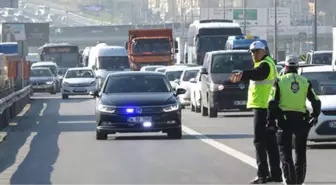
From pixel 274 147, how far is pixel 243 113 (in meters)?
24.1

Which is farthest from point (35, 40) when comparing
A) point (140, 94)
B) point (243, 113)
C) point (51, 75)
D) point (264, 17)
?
point (140, 94)

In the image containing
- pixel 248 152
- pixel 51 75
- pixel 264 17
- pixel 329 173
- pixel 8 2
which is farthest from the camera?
pixel 264 17

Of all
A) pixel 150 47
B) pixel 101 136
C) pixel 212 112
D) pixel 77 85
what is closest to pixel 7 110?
pixel 212 112

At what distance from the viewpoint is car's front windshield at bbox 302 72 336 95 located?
77.4 ft

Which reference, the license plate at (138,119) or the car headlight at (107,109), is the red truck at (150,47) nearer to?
the car headlight at (107,109)

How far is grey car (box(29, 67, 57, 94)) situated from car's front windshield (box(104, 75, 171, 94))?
44.6 metres

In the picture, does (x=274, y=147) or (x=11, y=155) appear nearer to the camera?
(x=274, y=147)

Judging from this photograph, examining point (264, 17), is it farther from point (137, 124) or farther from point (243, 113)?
point (137, 124)

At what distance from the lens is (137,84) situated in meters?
26.9

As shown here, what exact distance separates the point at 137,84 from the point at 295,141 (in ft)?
39.1

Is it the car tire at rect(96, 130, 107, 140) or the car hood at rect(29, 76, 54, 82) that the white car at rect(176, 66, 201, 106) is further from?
the car hood at rect(29, 76, 54, 82)

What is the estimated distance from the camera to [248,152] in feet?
73.0

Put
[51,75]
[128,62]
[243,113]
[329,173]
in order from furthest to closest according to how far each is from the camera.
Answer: [51,75], [128,62], [243,113], [329,173]

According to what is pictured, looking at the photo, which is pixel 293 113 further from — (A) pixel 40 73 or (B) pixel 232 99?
(A) pixel 40 73
